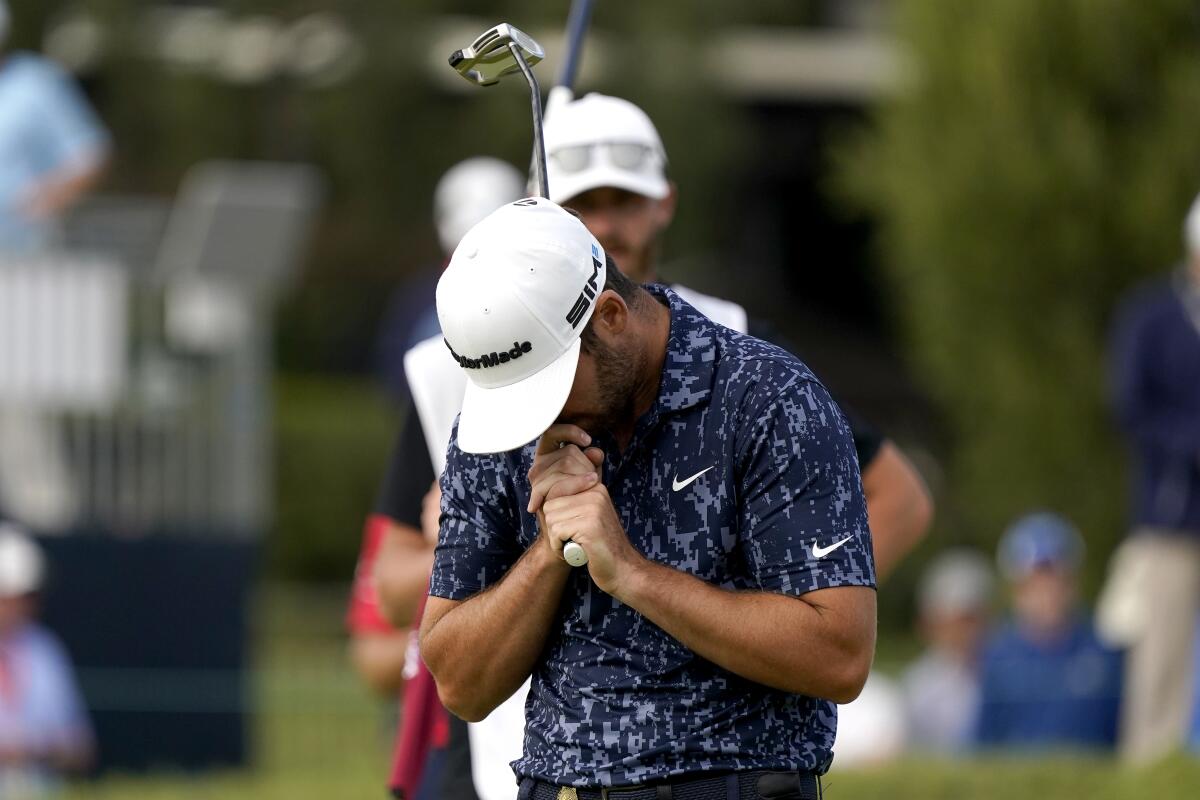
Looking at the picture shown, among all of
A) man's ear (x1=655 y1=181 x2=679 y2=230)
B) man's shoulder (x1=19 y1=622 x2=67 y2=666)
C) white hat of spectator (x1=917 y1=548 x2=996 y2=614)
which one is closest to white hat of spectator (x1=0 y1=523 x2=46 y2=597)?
man's shoulder (x1=19 y1=622 x2=67 y2=666)

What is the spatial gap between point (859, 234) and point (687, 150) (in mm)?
5448

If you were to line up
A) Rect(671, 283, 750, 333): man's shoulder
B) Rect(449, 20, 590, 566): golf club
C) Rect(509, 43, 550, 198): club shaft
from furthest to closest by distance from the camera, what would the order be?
Rect(671, 283, 750, 333): man's shoulder
Rect(449, 20, 590, 566): golf club
Rect(509, 43, 550, 198): club shaft

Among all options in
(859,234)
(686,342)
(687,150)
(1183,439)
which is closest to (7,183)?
(1183,439)

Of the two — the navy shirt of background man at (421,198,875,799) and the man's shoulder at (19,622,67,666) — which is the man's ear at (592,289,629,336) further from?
the man's shoulder at (19,622,67,666)

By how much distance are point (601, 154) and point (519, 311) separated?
1555 millimetres

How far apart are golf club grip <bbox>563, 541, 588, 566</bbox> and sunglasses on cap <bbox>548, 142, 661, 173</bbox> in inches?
65.6

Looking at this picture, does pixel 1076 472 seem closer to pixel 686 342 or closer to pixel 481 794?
pixel 481 794

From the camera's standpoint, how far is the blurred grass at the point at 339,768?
25.8 feet

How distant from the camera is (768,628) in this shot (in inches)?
136

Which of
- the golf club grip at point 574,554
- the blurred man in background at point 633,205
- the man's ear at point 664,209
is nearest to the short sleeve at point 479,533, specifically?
the golf club grip at point 574,554

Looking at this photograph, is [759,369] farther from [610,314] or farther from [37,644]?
[37,644]

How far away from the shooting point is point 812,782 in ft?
12.0

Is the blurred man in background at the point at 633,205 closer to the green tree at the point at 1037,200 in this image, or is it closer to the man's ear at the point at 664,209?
the man's ear at the point at 664,209

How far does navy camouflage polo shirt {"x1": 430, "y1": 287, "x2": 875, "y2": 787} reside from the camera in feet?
11.6
